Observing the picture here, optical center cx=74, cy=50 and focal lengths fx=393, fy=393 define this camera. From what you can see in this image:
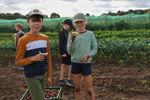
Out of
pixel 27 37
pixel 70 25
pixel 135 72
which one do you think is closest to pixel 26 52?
pixel 27 37

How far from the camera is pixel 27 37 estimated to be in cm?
471

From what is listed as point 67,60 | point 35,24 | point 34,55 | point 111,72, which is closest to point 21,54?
point 34,55

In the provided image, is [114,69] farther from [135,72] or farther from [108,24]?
[108,24]

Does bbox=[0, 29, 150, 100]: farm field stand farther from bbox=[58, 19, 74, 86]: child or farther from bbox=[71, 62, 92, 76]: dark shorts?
bbox=[71, 62, 92, 76]: dark shorts

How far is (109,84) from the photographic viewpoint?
27.3 ft

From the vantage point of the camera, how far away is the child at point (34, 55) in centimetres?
468

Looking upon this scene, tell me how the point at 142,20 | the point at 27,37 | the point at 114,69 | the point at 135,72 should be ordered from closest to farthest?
the point at 27,37, the point at 135,72, the point at 114,69, the point at 142,20

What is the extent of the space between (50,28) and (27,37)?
25676 mm

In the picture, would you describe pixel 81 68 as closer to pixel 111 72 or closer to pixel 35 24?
pixel 35 24

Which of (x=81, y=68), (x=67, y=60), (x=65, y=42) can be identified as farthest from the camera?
(x=67, y=60)

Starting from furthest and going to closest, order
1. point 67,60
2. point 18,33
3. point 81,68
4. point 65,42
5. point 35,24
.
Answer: point 18,33, point 67,60, point 65,42, point 81,68, point 35,24

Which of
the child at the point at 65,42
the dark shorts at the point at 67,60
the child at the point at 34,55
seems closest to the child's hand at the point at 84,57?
the child at the point at 34,55

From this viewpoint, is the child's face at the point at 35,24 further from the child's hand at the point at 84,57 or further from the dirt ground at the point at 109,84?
the dirt ground at the point at 109,84

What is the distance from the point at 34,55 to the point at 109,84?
3852 mm
